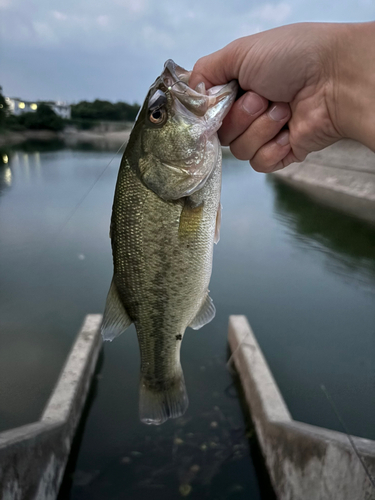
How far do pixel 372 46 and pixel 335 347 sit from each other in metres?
5.51

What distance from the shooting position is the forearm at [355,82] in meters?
1.43

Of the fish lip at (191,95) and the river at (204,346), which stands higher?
the fish lip at (191,95)

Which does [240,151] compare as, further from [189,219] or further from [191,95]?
[189,219]

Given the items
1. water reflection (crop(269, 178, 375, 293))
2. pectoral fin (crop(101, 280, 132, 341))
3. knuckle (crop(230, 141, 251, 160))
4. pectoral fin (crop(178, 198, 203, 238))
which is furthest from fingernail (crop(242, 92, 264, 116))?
water reflection (crop(269, 178, 375, 293))

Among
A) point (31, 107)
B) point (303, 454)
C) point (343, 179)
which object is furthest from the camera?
point (31, 107)

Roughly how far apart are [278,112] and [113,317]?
1372mm

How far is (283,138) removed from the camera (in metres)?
1.92

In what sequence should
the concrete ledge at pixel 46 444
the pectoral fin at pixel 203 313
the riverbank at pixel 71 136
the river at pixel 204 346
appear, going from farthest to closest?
1. the riverbank at pixel 71 136
2. the river at pixel 204 346
3. the concrete ledge at pixel 46 444
4. the pectoral fin at pixel 203 313

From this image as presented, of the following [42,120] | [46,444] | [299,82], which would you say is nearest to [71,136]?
[42,120]

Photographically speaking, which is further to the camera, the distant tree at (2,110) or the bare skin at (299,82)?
the distant tree at (2,110)

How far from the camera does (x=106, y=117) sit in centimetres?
4656

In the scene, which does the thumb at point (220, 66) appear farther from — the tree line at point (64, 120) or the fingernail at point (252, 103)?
the tree line at point (64, 120)

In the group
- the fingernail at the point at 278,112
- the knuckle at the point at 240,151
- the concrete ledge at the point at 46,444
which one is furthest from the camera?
the concrete ledge at the point at 46,444

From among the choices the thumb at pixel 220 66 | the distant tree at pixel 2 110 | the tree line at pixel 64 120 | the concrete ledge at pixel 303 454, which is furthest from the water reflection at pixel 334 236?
the distant tree at pixel 2 110
